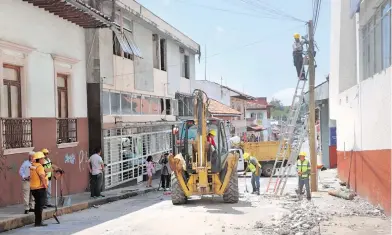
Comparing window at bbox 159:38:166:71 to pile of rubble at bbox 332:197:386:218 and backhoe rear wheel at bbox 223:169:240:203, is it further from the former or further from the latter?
pile of rubble at bbox 332:197:386:218

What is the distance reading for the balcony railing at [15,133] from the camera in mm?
12055

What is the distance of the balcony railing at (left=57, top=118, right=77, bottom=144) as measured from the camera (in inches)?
610

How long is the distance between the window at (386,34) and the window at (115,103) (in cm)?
1156

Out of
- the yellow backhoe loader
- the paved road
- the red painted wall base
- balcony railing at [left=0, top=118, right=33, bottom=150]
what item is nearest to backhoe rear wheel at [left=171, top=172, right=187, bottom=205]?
the yellow backhoe loader

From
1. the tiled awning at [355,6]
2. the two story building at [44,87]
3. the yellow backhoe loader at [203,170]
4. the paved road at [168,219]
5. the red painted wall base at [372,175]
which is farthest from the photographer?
the yellow backhoe loader at [203,170]

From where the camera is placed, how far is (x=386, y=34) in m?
10.6

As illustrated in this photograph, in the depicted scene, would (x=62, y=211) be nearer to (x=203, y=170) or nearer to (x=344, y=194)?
(x=203, y=170)

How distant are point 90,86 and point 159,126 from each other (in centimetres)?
868

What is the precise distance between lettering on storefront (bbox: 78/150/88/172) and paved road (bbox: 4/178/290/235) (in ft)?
10.0

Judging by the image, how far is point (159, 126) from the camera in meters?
25.9

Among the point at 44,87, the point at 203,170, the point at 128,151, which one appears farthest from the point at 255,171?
the point at 44,87

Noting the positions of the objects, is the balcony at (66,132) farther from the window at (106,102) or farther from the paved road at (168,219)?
the paved road at (168,219)

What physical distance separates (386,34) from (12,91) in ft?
32.3

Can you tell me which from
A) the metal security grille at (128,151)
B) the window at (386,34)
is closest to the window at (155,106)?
the metal security grille at (128,151)
